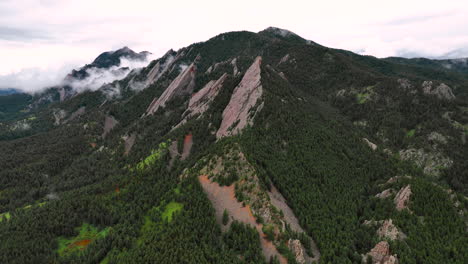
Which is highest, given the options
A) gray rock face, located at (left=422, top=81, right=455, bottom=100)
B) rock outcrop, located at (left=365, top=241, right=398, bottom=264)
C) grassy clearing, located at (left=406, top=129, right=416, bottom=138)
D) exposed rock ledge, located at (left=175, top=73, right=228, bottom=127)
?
exposed rock ledge, located at (left=175, top=73, right=228, bottom=127)

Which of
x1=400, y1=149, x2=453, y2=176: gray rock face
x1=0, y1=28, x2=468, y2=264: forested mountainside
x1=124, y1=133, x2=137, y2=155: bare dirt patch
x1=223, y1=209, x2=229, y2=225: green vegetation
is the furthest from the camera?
x1=124, y1=133, x2=137, y2=155: bare dirt patch

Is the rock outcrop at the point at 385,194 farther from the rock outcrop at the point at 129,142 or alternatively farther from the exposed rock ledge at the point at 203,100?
the rock outcrop at the point at 129,142

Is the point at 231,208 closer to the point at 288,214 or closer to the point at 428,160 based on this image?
the point at 288,214

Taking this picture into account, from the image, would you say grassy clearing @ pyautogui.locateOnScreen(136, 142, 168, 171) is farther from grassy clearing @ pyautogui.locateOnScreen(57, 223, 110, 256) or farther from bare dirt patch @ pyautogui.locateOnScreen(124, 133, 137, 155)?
bare dirt patch @ pyautogui.locateOnScreen(124, 133, 137, 155)

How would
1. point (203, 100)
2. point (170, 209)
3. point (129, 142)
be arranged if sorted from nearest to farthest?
point (170, 209) → point (203, 100) → point (129, 142)

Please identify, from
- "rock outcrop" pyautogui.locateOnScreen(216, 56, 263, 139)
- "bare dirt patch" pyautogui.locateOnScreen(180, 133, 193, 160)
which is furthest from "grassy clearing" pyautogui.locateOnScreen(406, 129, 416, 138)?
"bare dirt patch" pyautogui.locateOnScreen(180, 133, 193, 160)

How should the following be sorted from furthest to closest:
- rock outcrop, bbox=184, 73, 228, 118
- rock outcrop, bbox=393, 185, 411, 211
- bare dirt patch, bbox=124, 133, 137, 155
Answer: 1. bare dirt patch, bbox=124, 133, 137, 155
2. rock outcrop, bbox=184, 73, 228, 118
3. rock outcrop, bbox=393, 185, 411, 211

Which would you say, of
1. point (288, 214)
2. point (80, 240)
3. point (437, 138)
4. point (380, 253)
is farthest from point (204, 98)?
point (437, 138)
